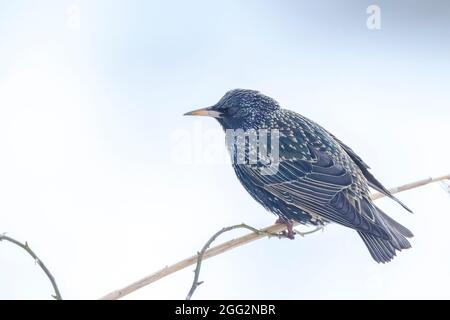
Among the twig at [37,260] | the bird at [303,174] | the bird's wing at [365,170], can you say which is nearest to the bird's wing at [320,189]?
A: the bird at [303,174]

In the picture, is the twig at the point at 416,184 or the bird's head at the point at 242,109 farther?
the bird's head at the point at 242,109

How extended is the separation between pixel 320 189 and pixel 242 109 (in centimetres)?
68

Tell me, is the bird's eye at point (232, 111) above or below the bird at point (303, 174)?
above

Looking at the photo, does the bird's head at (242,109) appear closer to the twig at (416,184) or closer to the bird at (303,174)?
the bird at (303,174)

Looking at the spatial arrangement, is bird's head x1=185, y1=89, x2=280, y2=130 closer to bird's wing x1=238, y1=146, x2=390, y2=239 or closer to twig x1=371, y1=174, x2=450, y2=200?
bird's wing x1=238, y1=146, x2=390, y2=239

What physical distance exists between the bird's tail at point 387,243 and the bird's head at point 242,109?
940mm

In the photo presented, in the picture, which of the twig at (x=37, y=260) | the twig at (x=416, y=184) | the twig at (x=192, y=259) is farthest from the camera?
the twig at (x=416, y=184)

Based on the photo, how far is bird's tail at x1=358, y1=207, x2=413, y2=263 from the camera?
9.27 feet

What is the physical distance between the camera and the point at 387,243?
286 centimetres

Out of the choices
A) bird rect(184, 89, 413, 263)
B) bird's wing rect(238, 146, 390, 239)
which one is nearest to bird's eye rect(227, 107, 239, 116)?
bird rect(184, 89, 413, 263)

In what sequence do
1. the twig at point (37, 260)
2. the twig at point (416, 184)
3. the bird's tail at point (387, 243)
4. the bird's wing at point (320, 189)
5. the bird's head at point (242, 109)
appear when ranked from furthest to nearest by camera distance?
the bird's head at point (242, 109), the bird's wing at point (320, 189), the bird's tail at point (387, 243), the twig at point (416, 184), the twig at point (37, 260)

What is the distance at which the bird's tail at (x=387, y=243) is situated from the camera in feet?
9.27

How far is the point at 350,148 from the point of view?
3.57m
